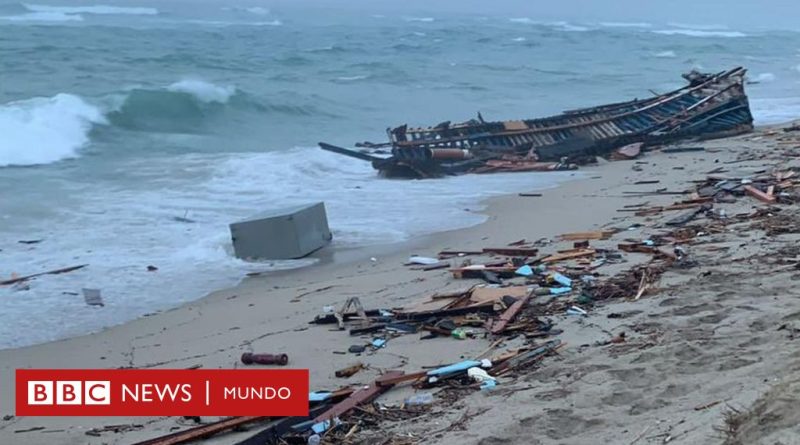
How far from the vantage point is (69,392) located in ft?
22.9

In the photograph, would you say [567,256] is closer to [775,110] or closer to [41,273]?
[41,273]

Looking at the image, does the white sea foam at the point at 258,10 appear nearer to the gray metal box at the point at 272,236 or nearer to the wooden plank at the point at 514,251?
the gray metal box at the point at 272,236

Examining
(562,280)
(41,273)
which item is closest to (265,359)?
(562,280)

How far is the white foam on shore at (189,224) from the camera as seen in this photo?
10013mm

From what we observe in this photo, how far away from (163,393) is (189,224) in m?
7.08

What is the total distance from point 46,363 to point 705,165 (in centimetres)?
1195

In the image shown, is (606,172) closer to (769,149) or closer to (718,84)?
(769,149)

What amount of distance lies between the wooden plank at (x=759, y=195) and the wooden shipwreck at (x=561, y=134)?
615 centimetres

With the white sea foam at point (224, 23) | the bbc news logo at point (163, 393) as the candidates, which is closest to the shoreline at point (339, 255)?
the bbc news logo at point (163, 393)

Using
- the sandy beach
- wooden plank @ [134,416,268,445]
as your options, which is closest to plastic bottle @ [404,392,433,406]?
the sandy beach

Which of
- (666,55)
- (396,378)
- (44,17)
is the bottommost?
(396,378)

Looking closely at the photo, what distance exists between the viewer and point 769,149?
57.3 feet

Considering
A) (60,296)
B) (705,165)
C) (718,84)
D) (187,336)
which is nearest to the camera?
(187,336)

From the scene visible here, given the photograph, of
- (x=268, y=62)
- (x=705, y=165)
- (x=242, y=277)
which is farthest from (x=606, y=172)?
(x=268, y=62)
